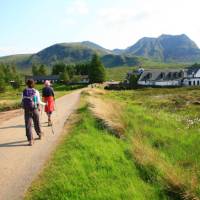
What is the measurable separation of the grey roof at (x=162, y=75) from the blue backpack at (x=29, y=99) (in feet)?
368

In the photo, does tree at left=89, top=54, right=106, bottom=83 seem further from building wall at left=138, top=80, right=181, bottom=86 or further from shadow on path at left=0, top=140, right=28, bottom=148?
shadow on path at left=0, top=140, right=28, bottom=148

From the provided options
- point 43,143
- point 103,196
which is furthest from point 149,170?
point 43,143

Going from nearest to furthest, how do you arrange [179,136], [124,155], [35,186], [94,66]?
[35,186] → [124,155] → [179,136] → [94,66]

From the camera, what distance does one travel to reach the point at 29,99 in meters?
13.0

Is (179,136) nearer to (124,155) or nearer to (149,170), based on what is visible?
(124,155)

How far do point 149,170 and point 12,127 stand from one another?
33.7 ft

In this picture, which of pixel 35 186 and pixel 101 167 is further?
pixel 101 167

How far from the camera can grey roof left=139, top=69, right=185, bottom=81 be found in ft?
401

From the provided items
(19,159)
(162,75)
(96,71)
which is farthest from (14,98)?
(19,159)

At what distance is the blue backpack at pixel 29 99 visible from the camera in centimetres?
1298

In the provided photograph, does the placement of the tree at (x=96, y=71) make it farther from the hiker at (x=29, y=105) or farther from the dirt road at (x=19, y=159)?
the hiker at (x=29, y=105)

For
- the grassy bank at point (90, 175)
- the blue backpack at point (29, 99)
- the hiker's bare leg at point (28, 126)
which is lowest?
the grassy bank at point (90, 175)

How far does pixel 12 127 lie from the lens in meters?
18.4

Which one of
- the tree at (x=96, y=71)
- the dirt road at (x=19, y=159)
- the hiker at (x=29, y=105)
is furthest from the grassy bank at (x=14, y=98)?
the hiker at (x=29, y=105)
